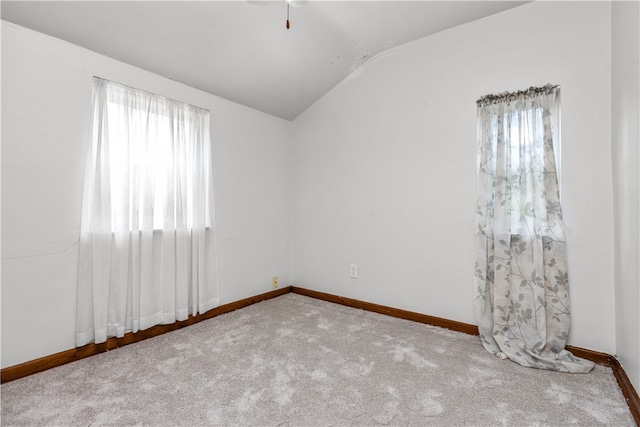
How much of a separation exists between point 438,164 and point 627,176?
44.9 inches

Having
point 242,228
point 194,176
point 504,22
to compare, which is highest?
point 504,22

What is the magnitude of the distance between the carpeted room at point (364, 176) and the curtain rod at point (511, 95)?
0.27 feet

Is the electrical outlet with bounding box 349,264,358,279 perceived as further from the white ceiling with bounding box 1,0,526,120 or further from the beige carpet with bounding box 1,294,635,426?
the white ceiling with bounding box 1,0,526,120

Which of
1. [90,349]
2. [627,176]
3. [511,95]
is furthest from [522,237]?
[90,349]

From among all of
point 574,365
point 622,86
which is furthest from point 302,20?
point 574,365

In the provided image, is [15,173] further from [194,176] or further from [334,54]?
[334,54]

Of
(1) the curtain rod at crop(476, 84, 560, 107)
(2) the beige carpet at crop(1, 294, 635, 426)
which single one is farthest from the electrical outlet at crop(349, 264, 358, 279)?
(1) the curtain rod at crop(476, 84, 560, 107)

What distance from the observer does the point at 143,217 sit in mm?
2232

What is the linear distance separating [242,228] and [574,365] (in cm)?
273

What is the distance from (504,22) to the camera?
2195 millimetres

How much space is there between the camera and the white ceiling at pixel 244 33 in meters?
1.80

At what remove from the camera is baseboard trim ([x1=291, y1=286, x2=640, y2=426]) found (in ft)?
4.81

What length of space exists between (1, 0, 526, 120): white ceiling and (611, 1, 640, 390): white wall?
0.80 meters

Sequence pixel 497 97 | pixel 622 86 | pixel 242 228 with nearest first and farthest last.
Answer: pixel 622 86 → pixel 497 97 → pixel 242 228
